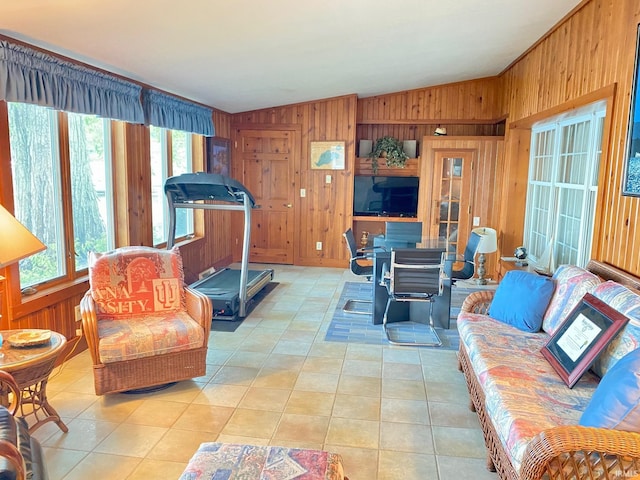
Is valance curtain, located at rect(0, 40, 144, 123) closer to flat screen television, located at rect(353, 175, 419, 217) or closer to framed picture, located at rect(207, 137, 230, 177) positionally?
framed picture, located at rect(207, 137, 230, 177)

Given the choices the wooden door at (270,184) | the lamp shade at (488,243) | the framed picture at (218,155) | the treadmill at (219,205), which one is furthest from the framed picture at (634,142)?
the framed picture at (218,155)

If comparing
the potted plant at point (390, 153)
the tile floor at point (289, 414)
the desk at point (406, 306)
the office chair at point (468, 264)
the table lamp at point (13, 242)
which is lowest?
the tile floor at point (289, 414)

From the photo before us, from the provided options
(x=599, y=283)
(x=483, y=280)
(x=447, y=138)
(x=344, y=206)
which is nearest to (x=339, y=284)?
(x=344, y=206)

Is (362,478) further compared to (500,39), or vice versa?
(500,39)

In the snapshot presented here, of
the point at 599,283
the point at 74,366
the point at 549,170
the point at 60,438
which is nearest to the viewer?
the point at 60,438

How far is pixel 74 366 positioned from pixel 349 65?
3.80 m

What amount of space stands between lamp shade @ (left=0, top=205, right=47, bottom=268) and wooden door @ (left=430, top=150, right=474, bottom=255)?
5.33 meters

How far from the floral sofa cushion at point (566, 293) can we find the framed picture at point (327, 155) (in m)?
4.21

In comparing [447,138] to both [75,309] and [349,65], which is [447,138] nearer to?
[349,65]

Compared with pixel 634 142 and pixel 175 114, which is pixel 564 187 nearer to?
pixel 634 142

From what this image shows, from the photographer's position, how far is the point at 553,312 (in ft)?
9.83

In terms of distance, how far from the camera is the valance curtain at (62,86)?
112 inches

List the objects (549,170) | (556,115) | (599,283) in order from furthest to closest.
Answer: (549,170) → (556,115) → (599,283)

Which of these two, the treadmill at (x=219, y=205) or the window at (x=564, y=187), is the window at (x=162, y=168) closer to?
the treadmill at (x=219, y=205)
